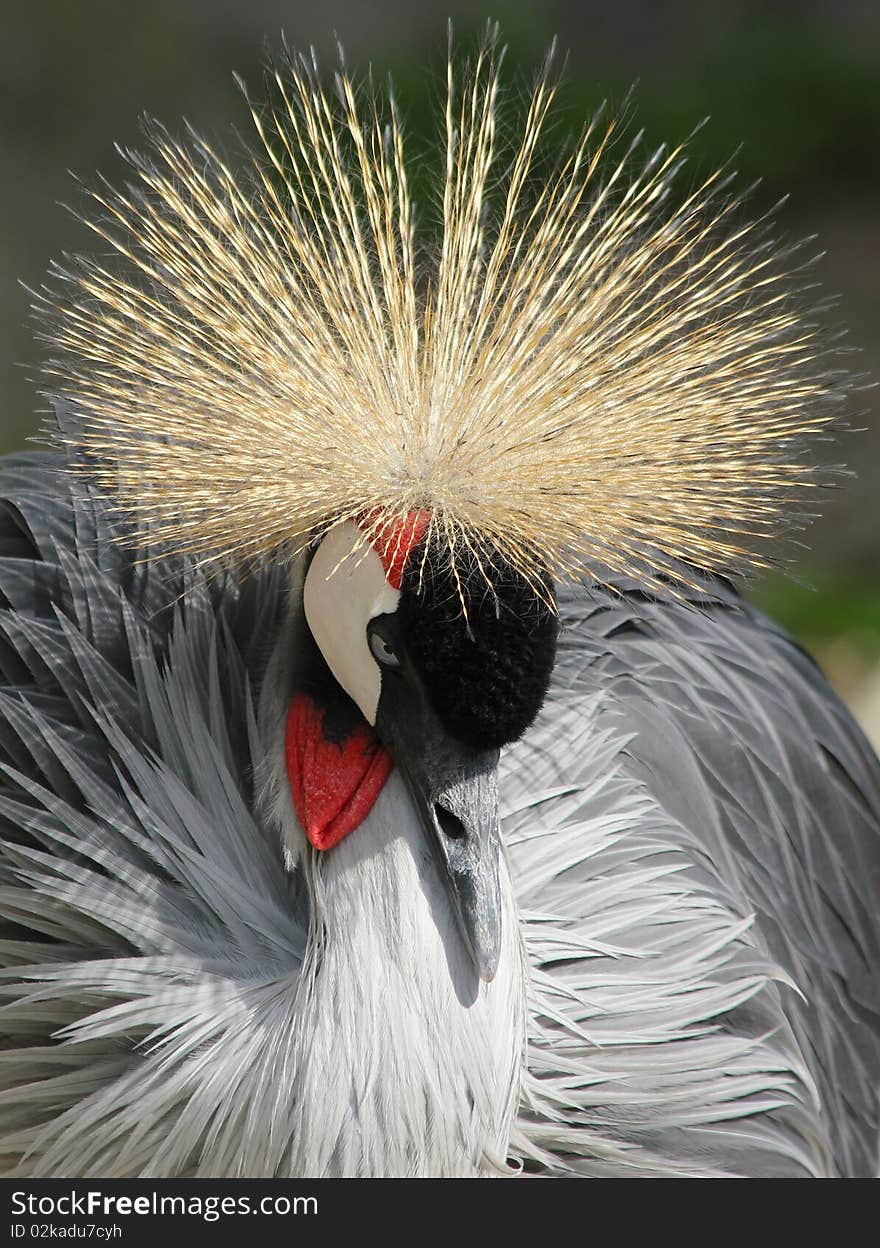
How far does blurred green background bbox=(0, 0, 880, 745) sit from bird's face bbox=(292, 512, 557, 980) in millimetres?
2337

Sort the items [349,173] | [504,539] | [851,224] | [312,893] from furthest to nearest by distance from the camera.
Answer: [851,224], [349,173], [312,893], [504,539]

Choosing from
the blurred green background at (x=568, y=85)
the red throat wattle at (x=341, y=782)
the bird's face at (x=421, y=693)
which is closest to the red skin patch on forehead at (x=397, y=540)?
the bird's face at (x=421, y=693)

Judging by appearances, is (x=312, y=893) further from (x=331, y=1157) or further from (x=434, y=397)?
(x=434, y=397)

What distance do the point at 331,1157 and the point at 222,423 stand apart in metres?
0.55

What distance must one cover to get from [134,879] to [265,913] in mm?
110

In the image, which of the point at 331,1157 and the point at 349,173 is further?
the point at 349,173

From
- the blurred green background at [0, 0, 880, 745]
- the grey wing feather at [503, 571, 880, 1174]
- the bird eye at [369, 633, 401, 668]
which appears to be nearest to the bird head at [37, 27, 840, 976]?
the bird eye at [369, 633, 401, 668]

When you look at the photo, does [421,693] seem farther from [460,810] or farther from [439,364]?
[439,364]

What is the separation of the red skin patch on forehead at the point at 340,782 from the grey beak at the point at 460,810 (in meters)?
0.04

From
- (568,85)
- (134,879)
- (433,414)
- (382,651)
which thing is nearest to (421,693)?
(382,651)

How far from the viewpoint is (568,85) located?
348 centimetres

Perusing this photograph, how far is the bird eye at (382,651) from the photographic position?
1.03m

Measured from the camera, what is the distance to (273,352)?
1122 mm
